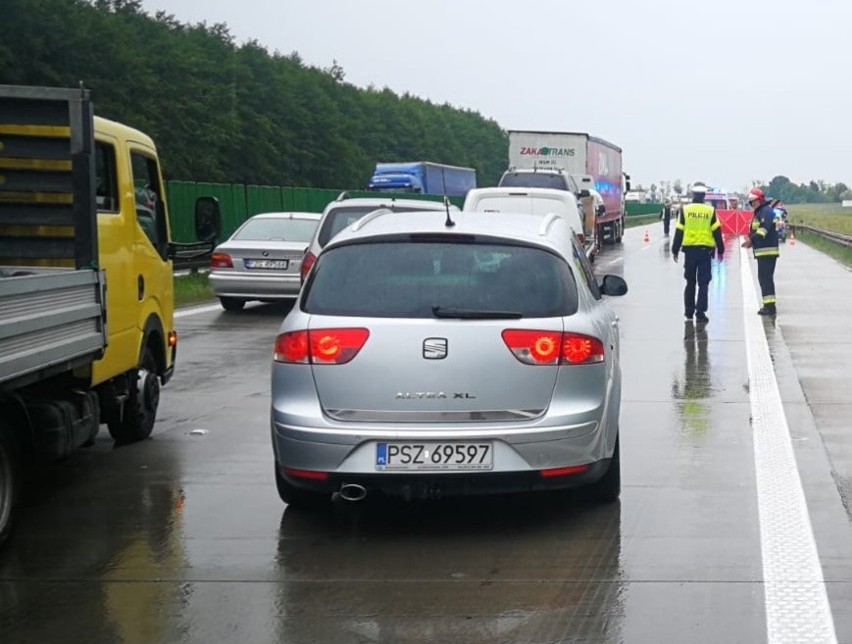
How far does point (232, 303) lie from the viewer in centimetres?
2159

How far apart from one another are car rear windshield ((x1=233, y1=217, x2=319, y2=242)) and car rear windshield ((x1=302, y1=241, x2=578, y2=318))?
14.4m

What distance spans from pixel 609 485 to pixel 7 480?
3085 millimetres

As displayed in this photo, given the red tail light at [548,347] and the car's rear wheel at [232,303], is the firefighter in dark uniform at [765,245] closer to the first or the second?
the car's rear wheel at [232,303]

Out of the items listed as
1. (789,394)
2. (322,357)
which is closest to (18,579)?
(322,357)

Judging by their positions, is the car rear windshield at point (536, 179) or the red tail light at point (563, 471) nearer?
the red tail light at point (563, 471)

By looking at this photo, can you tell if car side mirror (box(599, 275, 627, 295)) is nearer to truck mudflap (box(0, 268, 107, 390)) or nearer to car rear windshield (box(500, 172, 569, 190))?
truck mudflap (box(0, 268, 107, 390))

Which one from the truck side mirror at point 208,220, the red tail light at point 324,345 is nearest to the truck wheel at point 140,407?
the truck side mirror at point 208,220

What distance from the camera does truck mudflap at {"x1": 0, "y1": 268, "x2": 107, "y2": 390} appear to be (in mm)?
6176

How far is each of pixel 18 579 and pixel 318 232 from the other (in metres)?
11.7

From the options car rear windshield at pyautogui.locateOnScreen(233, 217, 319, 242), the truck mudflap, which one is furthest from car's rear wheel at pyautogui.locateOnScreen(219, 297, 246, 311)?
the truck mudflap

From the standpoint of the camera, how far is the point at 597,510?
7.48 m

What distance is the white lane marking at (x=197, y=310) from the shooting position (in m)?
20.8

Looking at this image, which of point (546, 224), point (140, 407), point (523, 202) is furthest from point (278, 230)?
point (546, 224)

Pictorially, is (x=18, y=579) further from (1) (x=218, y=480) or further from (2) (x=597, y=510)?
(2) (x=597, y=510)
